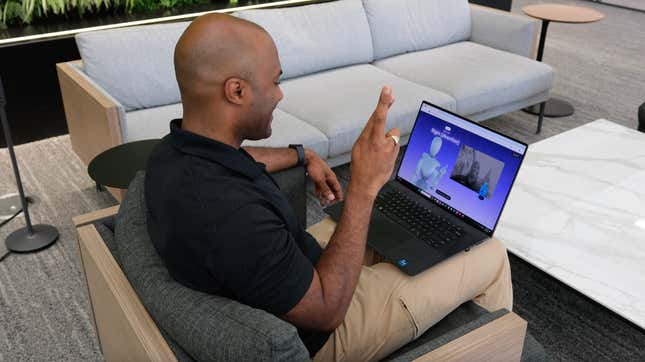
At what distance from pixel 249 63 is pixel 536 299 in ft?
5.00

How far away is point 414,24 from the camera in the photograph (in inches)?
141

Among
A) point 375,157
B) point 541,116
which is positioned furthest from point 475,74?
point 375,157

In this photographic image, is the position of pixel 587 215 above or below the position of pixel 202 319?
below

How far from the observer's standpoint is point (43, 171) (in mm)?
3004

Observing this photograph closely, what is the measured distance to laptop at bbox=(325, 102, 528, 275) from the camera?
1554mm

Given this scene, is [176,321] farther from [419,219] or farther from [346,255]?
[419,219]

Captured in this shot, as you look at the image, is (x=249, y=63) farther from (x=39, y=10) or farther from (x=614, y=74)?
(x=614, y=74)

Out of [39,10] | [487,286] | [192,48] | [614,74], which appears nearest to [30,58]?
[39,10]

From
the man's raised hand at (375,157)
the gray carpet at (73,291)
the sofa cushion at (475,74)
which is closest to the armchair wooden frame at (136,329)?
the man's raised hand at (375,157)

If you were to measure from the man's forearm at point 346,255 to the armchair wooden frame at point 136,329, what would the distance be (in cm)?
18

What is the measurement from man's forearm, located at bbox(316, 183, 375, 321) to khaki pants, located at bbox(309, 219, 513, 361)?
19 cm

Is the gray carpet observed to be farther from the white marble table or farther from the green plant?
the green plant

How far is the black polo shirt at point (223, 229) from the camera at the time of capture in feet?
3.31

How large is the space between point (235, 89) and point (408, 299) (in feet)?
2.04
